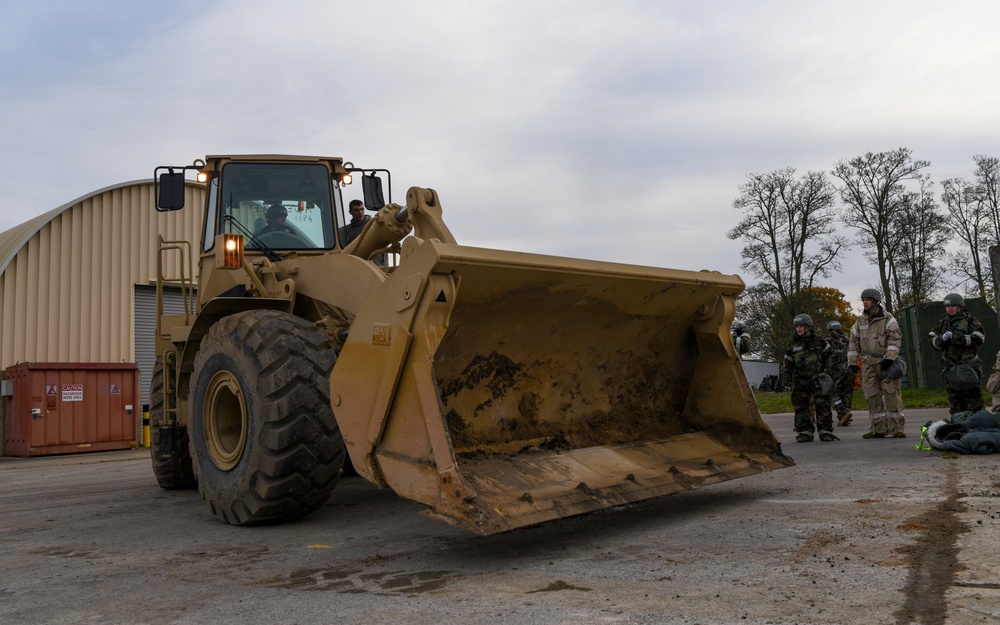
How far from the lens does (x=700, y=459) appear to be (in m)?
5.37

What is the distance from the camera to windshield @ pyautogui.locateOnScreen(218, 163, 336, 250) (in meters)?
6.84

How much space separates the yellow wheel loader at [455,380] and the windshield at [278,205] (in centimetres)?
4

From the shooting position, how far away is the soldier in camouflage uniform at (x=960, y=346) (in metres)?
9.34

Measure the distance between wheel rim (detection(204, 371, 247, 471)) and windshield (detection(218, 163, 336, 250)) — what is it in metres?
1.57

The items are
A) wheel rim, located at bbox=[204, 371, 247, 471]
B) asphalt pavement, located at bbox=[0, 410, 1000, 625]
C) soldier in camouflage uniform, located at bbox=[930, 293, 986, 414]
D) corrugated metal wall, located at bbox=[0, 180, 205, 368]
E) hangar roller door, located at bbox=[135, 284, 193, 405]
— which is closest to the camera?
asphalt pavement, located at bbox=[0, 410, 1000, 625]

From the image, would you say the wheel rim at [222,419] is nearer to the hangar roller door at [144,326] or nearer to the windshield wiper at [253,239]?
the windshield wiper at [253,239]

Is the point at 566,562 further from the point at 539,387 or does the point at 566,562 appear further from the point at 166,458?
the point at 166,458

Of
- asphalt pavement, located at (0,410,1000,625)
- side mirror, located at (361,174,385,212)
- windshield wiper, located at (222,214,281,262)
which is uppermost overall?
side mirror, located at (361,174,385,212)

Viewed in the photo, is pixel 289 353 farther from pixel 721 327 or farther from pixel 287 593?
pixel 721 327

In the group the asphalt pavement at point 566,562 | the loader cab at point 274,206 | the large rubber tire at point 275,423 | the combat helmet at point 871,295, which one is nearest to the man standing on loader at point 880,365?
the combat helmet at point 871,295

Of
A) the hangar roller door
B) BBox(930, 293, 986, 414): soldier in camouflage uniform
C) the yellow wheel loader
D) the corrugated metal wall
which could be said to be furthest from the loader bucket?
the hangar roller door

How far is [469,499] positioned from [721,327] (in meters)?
2.81

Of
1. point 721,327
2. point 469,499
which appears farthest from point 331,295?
point 721,327

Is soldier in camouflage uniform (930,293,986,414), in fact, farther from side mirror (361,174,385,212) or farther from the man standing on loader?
side mirror (361,174,385,212)
